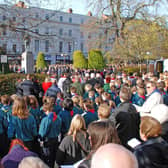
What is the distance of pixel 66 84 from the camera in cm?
1052

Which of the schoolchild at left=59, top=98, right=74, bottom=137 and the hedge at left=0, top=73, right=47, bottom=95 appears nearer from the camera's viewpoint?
the schoolchild at left=59, top=98, right=74, bottom=137

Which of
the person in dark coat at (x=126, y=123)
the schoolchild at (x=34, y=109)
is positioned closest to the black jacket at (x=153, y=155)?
the person in dark coat at (x=126, y=123)

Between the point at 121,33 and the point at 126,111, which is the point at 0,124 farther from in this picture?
the point at 121,33

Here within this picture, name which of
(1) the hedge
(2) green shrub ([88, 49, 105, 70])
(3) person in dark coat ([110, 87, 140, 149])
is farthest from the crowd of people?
(2) green shrub ([88, 49, 105, 70])

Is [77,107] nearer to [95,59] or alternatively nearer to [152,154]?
[152,154]

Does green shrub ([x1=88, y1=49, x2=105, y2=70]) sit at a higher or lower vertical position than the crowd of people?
higher

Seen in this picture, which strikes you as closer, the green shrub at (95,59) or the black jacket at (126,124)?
the black jacket at (126,124)

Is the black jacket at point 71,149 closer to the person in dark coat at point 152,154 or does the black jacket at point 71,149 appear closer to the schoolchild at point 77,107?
the person in dark coat at point 152,154

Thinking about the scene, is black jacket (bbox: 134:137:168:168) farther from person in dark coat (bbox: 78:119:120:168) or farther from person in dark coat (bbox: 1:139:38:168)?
person in dark coat (bbox: 1:139:38:168)

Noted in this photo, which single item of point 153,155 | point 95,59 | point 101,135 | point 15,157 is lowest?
point 15,157

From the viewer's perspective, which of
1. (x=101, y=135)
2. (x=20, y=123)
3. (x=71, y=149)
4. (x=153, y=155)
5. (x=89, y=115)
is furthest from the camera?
(x=89, y=115)

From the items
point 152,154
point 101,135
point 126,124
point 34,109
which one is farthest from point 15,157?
point 34,109

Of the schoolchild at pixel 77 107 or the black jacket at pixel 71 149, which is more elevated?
the schoolchild at pixel 77 107

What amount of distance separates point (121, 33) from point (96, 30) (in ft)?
16.7
